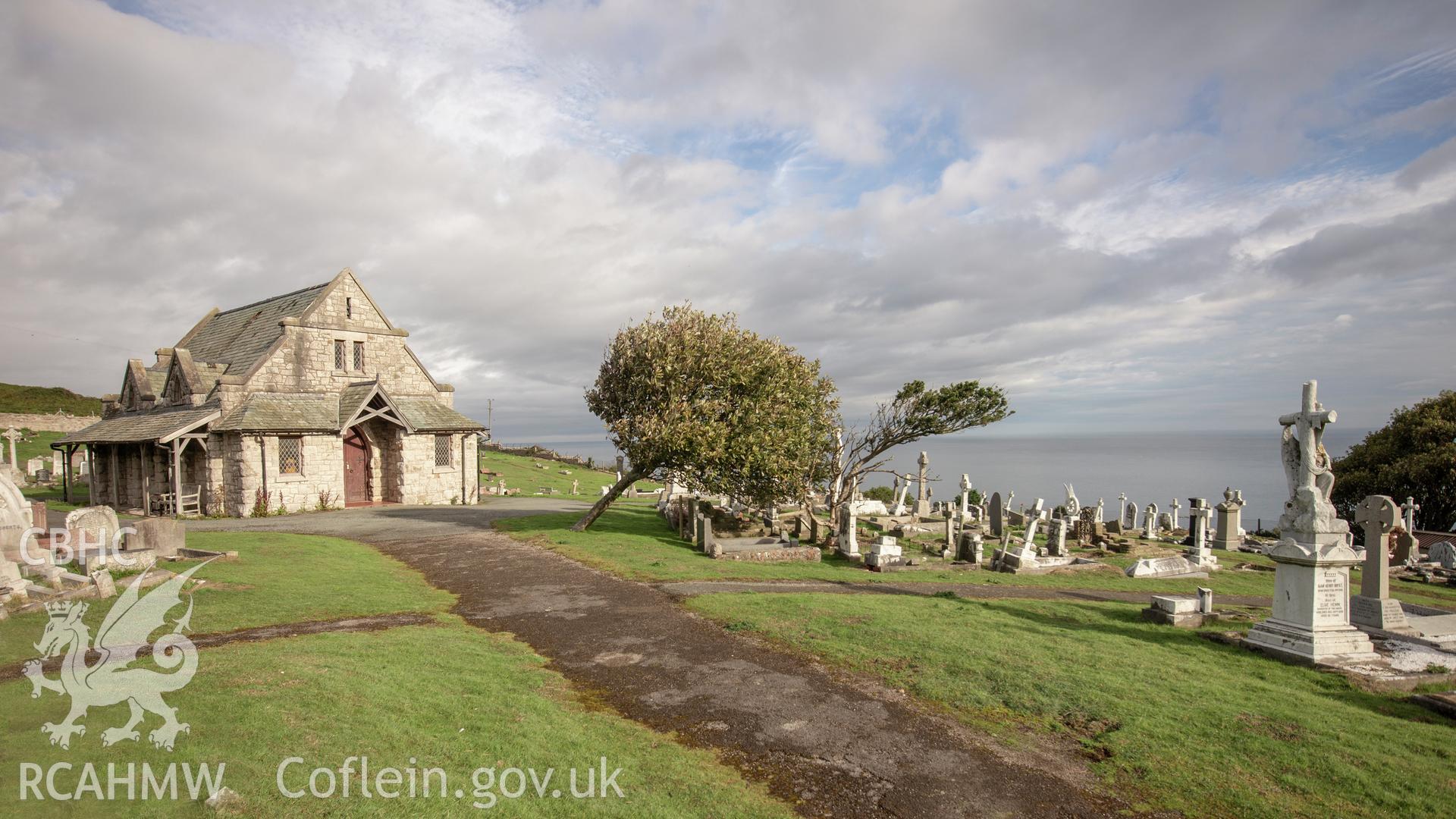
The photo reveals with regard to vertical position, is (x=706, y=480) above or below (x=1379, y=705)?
above

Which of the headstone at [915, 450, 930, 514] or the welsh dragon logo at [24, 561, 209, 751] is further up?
the welsh dragon logo at [24, 561, 209, 751]

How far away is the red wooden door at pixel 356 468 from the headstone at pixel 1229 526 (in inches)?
1485

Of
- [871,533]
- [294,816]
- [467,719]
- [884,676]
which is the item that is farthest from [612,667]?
[871,533]

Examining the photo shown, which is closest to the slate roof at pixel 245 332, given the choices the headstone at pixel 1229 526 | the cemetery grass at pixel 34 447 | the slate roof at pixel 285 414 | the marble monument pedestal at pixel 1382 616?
the slate roof at pixel 285 414

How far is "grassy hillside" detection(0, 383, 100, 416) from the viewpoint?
63.0 meters

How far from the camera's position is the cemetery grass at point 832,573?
16953 millimetres

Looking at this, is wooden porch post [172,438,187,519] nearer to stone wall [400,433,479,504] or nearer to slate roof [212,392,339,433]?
slate roof [212,392,339,433]

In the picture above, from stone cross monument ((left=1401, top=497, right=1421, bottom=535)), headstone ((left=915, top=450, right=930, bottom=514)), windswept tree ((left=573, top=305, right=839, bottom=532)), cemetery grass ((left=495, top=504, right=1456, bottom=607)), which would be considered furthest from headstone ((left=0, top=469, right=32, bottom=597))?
stone cross monument ((left=1401, top=497, right=1421, bottom=535))

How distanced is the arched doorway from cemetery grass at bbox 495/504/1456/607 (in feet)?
45.3

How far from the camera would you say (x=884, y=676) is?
30.1ft

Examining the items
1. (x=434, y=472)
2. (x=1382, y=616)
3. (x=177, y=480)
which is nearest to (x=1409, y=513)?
(x=1382, y=616)

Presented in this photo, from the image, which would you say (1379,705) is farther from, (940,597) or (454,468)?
(454,468)

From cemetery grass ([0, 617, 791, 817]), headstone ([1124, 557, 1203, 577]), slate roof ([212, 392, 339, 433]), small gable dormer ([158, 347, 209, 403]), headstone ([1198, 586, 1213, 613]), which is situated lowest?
headstone ([1124, 557, 1203, 577])

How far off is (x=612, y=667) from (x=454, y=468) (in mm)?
27662
